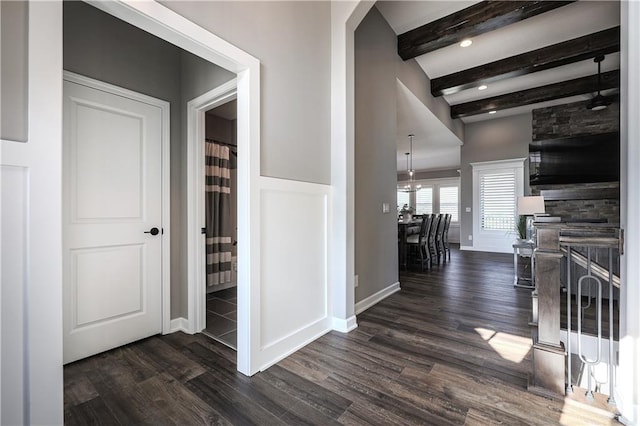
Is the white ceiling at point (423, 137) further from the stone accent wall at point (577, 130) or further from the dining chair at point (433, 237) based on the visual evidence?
the dining chair at point (433, 237)

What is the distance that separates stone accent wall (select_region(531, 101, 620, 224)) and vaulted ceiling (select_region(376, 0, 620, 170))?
1.18 ft

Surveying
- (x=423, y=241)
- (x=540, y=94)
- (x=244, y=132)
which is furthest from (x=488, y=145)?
(x=244, y=132)

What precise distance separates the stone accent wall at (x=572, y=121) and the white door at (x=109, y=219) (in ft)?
25.5

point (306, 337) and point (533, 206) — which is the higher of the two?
point (533, 206)

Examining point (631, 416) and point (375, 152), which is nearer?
point (631, 416)

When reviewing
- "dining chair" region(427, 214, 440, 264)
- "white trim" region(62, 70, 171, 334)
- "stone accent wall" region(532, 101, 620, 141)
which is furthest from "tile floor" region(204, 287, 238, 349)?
"stone accent wall" region(532, 101, 620, 141)

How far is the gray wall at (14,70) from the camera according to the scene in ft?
3.07

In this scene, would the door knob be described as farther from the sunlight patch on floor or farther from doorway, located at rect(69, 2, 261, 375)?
the sunlight patch on floor

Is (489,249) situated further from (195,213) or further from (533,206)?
(195,213)

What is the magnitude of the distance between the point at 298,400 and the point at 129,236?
72.2 inches

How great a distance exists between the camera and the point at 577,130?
5871 millimetres

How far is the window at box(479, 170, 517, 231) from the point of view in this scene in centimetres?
680

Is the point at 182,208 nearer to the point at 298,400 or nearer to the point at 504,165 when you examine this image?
the point at 298,400

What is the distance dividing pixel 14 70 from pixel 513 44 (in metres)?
5.48
